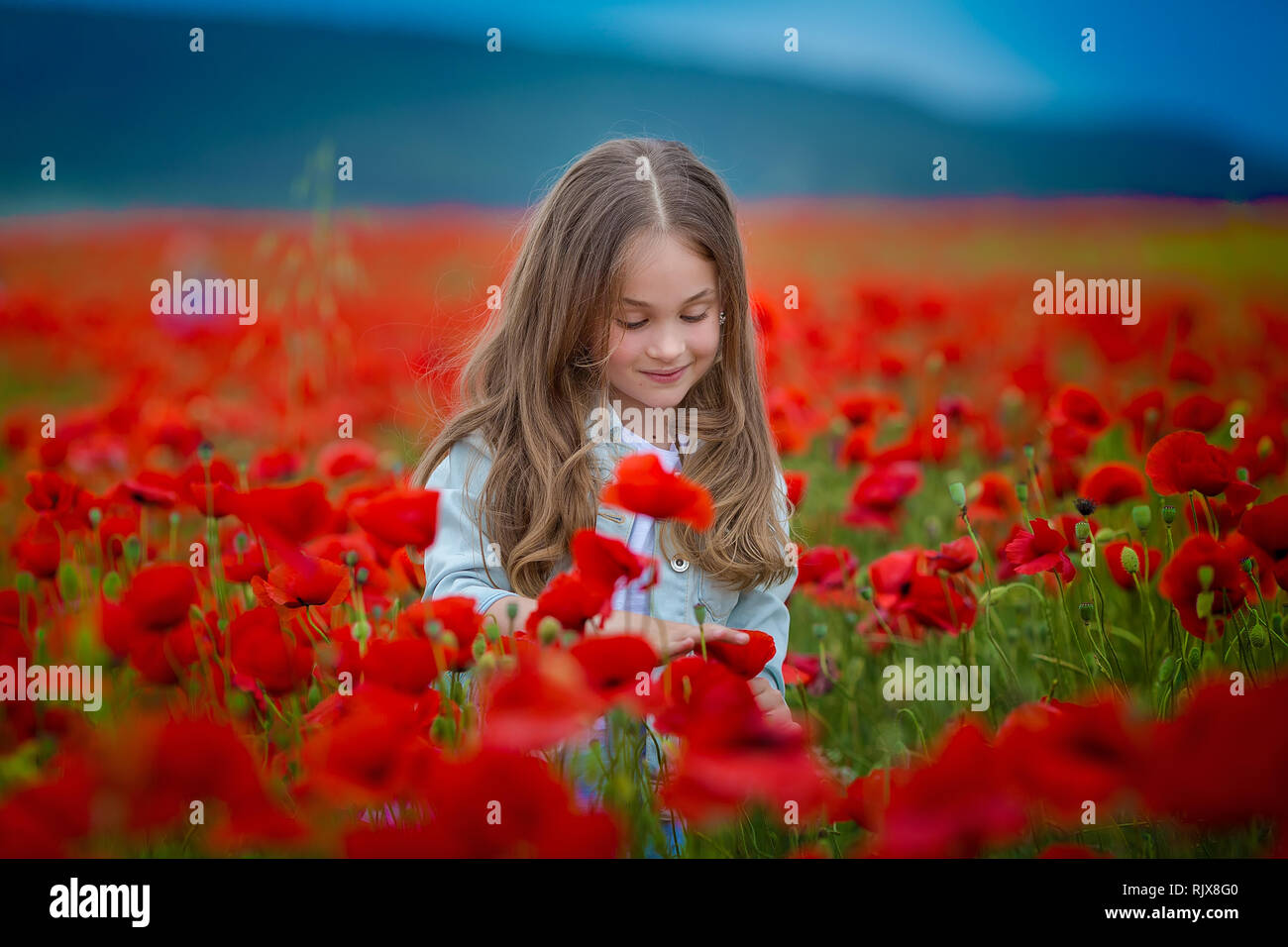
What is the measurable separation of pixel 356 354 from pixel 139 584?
2043 millimetres

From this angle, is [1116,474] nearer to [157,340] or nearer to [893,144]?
[893,144]

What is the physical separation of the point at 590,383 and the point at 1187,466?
67 centimetres

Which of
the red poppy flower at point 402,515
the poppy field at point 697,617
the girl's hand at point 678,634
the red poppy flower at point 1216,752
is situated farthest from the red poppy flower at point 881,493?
the red poppy flower at point 1216,752

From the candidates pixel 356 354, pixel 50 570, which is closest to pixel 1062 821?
pixel 50 570

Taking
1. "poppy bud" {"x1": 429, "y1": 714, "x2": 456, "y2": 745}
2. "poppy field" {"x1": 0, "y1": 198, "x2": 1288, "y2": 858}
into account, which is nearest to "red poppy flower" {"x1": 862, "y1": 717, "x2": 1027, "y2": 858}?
"poppy field" {"x1": 0, "y1": 198, "x2": 1288, "y2": 858}

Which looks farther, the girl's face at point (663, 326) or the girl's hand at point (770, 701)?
the girl's face at point (663, 326)

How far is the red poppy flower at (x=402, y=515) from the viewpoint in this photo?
3.61ft

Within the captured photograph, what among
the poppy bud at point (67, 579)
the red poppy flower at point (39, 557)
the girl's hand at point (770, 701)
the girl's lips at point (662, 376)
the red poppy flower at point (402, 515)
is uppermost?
the girl's lips at point (662, 376)

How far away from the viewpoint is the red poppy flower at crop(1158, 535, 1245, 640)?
1.19 metres

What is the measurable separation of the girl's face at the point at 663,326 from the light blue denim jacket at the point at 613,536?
86mm

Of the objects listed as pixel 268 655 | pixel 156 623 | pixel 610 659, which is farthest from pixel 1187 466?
pixel 156 623

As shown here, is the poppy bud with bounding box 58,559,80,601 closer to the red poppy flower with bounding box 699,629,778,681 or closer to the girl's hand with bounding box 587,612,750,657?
the girl's hand with bounding box 587,612,750,657

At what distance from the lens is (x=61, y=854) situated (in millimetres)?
897

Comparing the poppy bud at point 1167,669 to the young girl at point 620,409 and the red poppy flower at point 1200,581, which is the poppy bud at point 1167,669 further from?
the young girl at point 620,409
